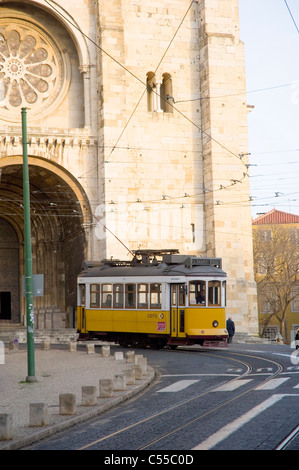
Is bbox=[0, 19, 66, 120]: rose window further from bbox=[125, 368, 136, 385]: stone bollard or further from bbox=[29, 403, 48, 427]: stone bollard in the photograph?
bbox=[29, 403, 48, 427]: stone bollard

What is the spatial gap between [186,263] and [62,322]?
18.5m

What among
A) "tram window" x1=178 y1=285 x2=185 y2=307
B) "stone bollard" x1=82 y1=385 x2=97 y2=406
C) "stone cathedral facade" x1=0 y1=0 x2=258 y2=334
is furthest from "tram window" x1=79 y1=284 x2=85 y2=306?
"stone bollard" x1=82 y1=385 x2=97 y2=406

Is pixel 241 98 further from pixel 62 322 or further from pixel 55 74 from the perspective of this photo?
pixel 62 322

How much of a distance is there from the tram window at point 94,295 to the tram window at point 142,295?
2116 millimetres

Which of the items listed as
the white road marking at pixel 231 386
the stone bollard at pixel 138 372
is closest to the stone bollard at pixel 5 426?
the white road marking at pixel 231 386

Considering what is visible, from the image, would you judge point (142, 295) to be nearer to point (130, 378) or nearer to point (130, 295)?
point (130, 295)

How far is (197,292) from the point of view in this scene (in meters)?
24.7

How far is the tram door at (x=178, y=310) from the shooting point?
2464 cm

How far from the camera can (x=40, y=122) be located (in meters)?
35.5

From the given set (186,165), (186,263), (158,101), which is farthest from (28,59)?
(186,263)

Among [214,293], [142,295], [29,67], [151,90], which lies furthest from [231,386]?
[29,67]
